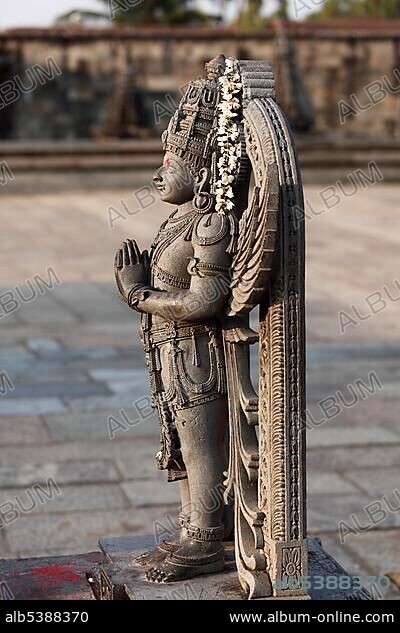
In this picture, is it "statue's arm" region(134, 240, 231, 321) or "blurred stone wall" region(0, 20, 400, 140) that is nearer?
"statue's arm" region(134, 240, 231, 321)

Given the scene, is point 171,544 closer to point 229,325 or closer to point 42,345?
point 229,325

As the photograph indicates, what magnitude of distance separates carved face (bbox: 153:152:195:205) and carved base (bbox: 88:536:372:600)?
1.16 m

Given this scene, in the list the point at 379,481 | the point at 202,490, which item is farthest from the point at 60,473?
the point at 202,490

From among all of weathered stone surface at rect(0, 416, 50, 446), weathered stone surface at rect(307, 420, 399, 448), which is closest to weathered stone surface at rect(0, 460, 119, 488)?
weathered stone surface at rect(0, 416, 50, 446)

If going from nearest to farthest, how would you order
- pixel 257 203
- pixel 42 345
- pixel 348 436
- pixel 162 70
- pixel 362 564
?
pixel 257 203 → pixel 362 564 → pixel 348 436 → pixel 42 345 → pixel 162 70

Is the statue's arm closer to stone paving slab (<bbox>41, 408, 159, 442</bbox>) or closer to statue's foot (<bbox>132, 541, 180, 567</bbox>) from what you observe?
statue's foot (<bbox>132, 541, 180, 567</bbox>)

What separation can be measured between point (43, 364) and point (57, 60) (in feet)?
58.2

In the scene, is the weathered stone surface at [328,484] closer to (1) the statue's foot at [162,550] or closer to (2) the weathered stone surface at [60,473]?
(2) the weathered stone surface at [60,473]

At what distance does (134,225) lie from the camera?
1477 cm

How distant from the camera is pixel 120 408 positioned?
270 inches

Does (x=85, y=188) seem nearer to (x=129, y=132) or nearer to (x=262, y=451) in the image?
(x=129, y=132)

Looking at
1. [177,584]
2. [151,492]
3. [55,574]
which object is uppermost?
[177,584]

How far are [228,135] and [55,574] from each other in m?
1.58

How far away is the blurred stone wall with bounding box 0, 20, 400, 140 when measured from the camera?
80.2ft
